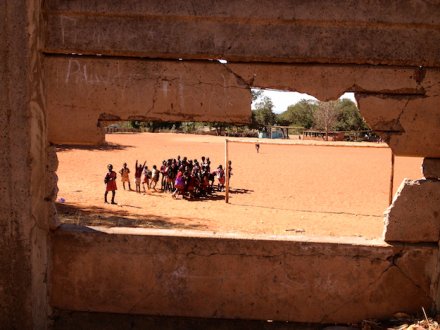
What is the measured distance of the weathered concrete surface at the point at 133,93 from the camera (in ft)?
13.7

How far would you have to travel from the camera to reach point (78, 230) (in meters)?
4.37

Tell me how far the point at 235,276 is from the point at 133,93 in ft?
6.55

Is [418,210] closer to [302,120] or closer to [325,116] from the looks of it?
[325,116]

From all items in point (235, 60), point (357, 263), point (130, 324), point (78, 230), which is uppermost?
point (235, 60)

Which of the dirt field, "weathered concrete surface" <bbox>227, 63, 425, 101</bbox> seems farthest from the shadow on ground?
"weathered concrete surface" <bbox>227, 63, 425, 101</bbox>

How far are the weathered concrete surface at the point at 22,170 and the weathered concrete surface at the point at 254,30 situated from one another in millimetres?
280

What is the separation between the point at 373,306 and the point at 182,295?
184 centimetres

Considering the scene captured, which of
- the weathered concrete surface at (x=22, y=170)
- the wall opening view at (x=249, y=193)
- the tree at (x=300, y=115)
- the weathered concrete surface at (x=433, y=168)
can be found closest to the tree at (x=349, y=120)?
the tree at (x=300, y=115)

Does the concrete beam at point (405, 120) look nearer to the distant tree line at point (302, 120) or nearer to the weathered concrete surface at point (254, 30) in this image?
the weathered concrete surface at point (254, 30)

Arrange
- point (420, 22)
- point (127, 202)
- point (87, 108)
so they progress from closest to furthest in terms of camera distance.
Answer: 1. point (420, 22)
2. point (87, 108)
3. point (127, 202)

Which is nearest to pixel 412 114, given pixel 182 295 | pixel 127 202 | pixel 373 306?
pixel 373 306

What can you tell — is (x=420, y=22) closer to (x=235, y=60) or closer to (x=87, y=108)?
(x=235, y=60)

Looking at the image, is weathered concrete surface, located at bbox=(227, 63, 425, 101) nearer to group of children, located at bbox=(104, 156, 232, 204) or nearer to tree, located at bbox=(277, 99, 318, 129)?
group of children, located at bbox=(104, 156, 232, 204)

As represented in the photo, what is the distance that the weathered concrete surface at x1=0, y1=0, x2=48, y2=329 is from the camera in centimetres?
390
